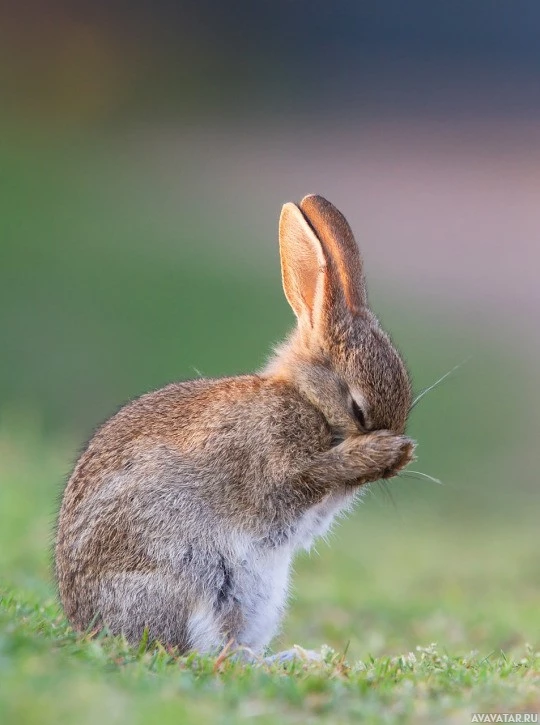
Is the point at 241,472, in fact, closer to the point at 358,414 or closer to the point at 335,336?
the point at 358,414

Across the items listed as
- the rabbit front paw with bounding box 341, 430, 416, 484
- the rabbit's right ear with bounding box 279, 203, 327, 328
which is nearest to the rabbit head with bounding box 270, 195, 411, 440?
the rabbit's right ear with bounding box 279, 203, 327, 328

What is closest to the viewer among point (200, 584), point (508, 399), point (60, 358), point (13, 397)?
point (200, 584)

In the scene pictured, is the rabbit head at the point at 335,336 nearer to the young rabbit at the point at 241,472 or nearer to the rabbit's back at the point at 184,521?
the young rabbit at the point at 241,472

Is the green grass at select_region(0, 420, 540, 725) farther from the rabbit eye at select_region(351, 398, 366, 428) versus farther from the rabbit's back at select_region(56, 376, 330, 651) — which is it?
the rabbit eye at select_region(351, 398, 366, 428)

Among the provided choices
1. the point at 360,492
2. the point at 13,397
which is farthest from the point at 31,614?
the point at 13,397

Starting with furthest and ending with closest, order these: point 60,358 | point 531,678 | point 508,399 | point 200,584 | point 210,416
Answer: point 508,399 → point 60,358 → point 210,416 → point 200,584 → point 531,678

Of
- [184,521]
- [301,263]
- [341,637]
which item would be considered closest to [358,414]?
[301,263]

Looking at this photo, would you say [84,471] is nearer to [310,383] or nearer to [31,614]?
[31,614]
